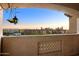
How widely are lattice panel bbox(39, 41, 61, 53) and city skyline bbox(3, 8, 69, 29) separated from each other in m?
0.38

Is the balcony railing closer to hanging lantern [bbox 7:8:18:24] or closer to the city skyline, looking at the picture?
the city skyline

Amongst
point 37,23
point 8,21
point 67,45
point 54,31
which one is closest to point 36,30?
point 37,23

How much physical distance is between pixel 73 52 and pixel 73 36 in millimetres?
344

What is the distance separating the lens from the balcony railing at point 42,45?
276cm

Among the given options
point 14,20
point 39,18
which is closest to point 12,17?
point 14,20

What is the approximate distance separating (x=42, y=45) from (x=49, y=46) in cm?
16

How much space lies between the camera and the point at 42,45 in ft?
9.83

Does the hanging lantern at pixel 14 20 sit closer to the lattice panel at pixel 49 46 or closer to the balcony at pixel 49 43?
the balcony at pixel 49 43

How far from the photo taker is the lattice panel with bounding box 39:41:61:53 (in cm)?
292

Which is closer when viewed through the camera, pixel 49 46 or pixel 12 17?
pixel 12 17

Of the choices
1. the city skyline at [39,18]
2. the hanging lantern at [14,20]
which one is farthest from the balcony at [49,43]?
the hanging lantern at [14,20]

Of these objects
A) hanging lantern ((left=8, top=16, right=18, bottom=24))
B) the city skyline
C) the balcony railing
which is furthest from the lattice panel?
hanging lantern ((left=8, top=16, right=18, bottom=24))

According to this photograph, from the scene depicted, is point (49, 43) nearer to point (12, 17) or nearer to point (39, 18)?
point (39, 18)

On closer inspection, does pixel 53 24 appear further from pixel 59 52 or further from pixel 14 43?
pixel 14 43
